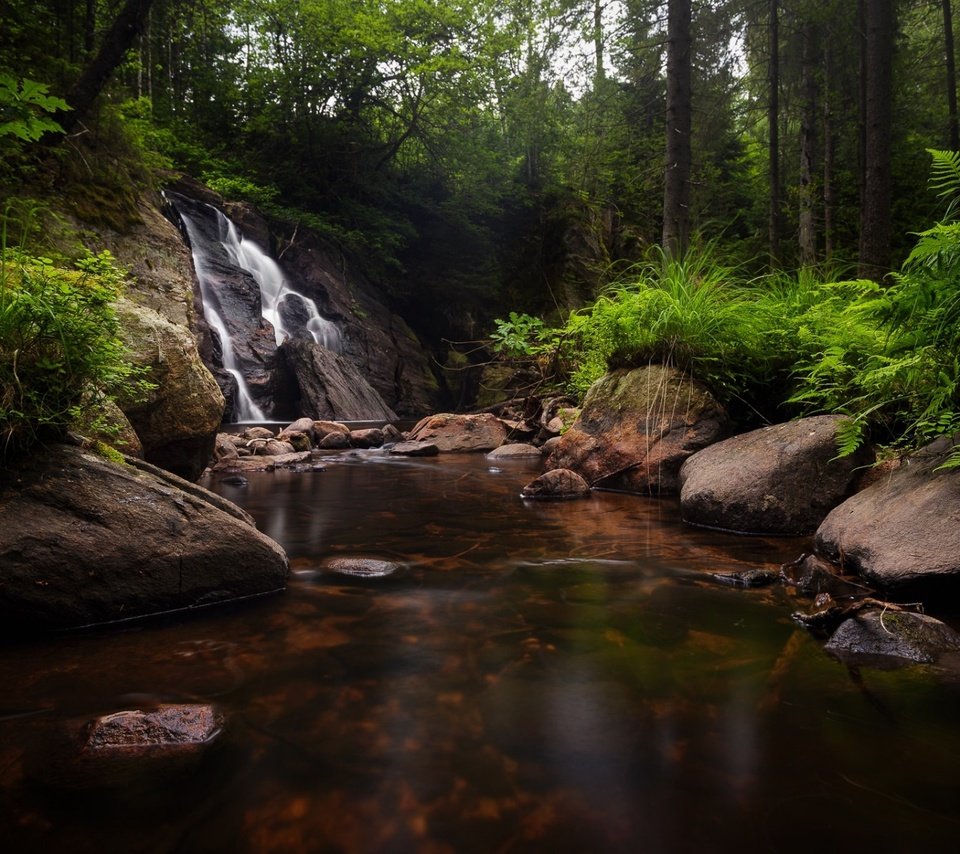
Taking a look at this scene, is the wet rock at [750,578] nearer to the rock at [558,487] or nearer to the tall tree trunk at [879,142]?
the rock at [558,487]

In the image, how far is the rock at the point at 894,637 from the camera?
2346 mm

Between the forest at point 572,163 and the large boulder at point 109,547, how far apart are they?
15.2 inches

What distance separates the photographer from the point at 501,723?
2.01 meters

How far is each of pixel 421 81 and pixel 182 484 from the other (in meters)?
19.2

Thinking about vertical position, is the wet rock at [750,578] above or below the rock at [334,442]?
below

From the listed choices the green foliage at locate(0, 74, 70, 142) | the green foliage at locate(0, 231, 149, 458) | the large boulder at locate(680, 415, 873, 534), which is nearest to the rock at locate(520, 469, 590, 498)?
the large boulder at locate(680, 415, 873, 534)

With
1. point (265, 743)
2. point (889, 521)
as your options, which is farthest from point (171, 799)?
point (889, 521)

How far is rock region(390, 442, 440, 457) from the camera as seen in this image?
9172 mm

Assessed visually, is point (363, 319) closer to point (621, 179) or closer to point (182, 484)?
point (621, 179)

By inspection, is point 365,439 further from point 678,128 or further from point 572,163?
point 572,163

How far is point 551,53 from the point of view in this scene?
9492 millimetres

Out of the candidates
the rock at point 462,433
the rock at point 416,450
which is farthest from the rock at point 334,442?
the rock at point 416,450

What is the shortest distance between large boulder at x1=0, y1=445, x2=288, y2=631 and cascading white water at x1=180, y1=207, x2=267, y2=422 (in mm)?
10849

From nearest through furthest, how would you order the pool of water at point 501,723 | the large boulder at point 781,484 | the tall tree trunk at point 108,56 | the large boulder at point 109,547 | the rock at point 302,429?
the pool of water at point 501,723
the large boulder at point 109,547
the large boulder at point 781,484
the tall tree trunk at point 108,56
the rock at point 302,429
